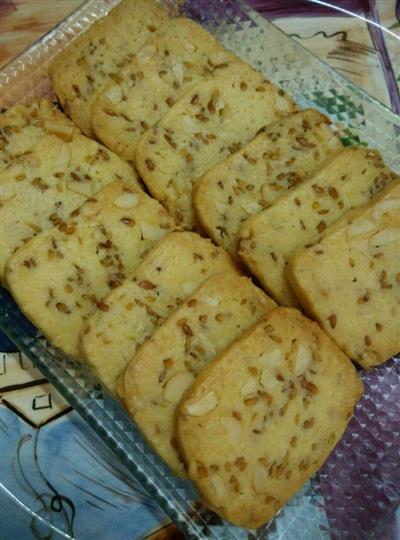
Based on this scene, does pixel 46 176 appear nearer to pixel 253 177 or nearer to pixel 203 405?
pixel 253 177

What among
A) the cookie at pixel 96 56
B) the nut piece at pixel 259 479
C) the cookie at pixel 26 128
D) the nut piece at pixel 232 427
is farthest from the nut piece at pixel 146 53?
the nut piece at pixel 259 479

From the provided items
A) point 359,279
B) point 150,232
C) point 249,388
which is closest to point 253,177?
point 150,232

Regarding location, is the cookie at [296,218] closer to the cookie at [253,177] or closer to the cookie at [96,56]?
the cookie at [253,177]

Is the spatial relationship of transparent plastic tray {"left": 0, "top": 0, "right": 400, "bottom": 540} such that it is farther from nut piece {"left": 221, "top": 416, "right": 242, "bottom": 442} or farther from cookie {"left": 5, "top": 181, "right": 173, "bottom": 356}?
nut piece {"left": 221, "top": 416, "right": 242, "bottom": 442}

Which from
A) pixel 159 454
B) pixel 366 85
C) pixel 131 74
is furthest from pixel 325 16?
pixel 159 454

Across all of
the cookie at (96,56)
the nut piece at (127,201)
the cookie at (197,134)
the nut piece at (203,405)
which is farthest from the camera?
the cookie at (96,56)

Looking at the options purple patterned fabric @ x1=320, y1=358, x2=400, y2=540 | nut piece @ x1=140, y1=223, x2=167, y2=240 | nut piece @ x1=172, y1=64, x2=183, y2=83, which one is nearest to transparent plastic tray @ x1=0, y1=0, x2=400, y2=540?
purple patterned fabric @ x1=320, y1=358, x2=400, y2=540

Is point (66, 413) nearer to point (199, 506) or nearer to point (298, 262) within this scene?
point (199, 506)
